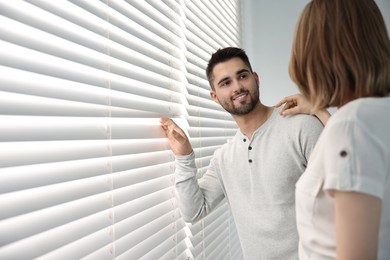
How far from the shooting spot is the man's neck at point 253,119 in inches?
53.6

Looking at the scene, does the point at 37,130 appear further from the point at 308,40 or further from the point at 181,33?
the point at 181,33

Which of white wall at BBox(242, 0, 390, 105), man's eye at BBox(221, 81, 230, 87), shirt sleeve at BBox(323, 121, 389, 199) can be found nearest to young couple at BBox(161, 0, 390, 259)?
shirt sleeve at BBox(323, 121, 389, 199)

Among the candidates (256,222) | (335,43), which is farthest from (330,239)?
(256,222)

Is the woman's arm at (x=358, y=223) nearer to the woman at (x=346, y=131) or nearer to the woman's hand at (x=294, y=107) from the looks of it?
the woman at (x=346, y=131)

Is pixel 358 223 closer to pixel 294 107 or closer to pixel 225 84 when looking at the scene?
pixel 294 107

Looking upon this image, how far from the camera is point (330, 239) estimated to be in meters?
0.62

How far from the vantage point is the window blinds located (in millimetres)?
599

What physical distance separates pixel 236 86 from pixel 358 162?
89 centimetres

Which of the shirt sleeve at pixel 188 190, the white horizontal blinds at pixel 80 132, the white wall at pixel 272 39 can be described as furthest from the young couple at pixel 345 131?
the white wall at pixel 272 39

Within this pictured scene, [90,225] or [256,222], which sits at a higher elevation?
[90,225]

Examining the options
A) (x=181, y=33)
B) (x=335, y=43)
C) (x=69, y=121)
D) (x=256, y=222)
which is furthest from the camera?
(x=181, y=33)

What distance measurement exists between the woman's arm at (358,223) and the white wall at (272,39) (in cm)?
193

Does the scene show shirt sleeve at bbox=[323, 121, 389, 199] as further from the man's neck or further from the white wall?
the white wall

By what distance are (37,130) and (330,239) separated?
1.94 feet
